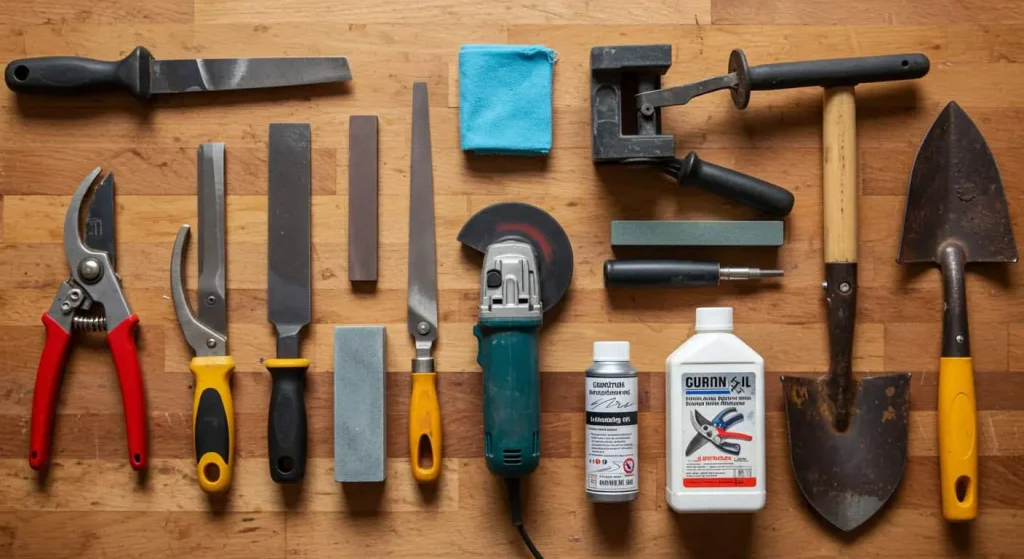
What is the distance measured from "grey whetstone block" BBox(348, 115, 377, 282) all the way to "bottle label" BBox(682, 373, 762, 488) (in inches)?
19.7

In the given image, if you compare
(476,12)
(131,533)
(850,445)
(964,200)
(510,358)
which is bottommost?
(131,533)

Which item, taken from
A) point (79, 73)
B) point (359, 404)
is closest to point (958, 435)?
point (359, 404)

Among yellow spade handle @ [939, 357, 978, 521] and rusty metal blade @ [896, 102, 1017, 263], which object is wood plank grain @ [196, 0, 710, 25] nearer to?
rusty metal blade @ [896, 102, 1017, 263]

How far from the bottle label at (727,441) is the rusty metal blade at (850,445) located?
0.28ft

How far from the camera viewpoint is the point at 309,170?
1102 millimetres

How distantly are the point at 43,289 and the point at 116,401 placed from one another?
19cm

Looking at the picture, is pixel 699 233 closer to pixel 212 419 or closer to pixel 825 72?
pixel 825 72

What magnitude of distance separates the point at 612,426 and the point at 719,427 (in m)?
0.14

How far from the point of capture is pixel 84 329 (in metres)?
1.08

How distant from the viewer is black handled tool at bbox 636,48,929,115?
1.03m

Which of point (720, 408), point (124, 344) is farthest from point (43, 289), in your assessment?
point (720, 408)

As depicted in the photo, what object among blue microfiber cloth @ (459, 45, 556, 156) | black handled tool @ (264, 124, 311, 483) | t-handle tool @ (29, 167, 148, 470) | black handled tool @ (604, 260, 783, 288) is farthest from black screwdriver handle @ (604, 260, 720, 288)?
t-handle tool @ (29, 167, 148, 470)

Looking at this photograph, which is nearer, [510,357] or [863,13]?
[510,357]

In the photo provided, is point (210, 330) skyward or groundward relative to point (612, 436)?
skyward
